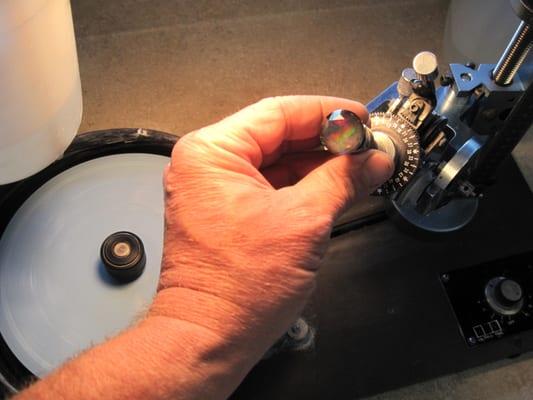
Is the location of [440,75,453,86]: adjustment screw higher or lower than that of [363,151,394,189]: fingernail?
higher

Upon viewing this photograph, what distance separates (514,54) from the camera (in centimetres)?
57

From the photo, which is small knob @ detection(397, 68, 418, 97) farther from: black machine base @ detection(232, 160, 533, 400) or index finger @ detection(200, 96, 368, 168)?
black machine base @ detection(232, 160, 533, 400)

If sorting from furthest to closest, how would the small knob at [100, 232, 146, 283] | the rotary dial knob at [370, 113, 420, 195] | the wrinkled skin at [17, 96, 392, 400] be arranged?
the small knob at [100, 232, 146, 283], the rotary dial knob at [370, 113, 420, 195], the wrinkled skin at [17, 96, 392, 400]

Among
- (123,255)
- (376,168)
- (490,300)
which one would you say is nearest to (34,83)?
(123,255)

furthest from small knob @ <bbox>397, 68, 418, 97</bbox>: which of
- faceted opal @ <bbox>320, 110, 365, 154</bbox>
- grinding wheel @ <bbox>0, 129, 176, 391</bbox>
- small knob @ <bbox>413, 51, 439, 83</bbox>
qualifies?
grinding wheel @ <bbox>0, 129, 176, 391</bbox>

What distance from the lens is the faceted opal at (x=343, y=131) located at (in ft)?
1.54

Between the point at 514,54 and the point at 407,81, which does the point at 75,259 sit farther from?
the point at 514,54

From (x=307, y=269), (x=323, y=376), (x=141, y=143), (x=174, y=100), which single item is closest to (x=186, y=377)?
(x=307, y=269)

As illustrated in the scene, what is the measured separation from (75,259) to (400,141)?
17.8 inches

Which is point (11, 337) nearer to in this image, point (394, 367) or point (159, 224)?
point (159, 224)

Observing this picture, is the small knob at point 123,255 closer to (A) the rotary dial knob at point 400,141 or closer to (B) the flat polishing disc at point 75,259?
(B) the flat polishing disc at point 75,259

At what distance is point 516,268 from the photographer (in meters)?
0.80

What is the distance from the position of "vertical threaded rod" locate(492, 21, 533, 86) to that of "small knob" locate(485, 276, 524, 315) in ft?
0.98

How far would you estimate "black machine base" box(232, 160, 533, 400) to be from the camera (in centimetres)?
75
